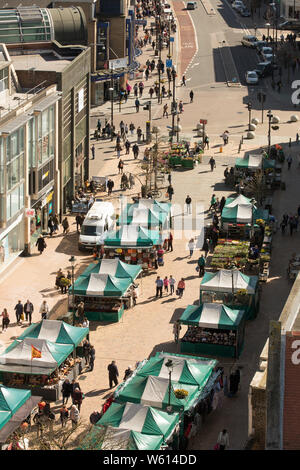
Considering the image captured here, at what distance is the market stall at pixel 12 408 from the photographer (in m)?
40.9

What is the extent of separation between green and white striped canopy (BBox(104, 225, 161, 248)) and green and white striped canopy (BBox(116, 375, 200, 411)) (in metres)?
17.8

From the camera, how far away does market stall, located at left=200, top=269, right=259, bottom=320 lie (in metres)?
53.7

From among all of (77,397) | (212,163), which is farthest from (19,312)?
(212,163)

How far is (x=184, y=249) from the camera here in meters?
64.1

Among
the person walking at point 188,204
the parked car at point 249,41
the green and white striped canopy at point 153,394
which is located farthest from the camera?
the parked car at point 249,41

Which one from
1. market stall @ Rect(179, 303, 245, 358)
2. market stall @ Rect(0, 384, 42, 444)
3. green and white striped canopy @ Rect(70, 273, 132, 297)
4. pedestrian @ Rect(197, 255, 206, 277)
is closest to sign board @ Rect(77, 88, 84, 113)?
pedestrian @ Rect(197, 255, 206, 277)

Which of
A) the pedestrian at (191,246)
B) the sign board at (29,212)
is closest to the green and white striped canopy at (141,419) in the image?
the pedestrian at (191,246)

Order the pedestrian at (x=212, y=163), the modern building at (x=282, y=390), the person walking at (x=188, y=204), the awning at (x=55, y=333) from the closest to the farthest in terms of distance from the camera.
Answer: the modern building at (x=282, y=390) < the awning at (x=55, y=333) < the person walking at (x=188, y=204) < the pedestrian at (x=212, y=163)

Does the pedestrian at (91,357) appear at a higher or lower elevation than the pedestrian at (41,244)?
lower

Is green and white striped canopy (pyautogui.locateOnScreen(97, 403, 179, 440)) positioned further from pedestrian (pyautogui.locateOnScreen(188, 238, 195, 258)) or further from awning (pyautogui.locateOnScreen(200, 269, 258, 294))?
pedestrian (pyautogui.locateOnScreen(188, 238, 195, 258))

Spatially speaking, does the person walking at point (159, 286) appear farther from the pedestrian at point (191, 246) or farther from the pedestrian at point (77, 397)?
the pedestrian at point (77, 397)

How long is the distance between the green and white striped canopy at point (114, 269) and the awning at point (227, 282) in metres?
3.91

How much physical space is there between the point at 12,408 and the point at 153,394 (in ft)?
18.4

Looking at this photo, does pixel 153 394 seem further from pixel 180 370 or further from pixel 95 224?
pixel 95 224
